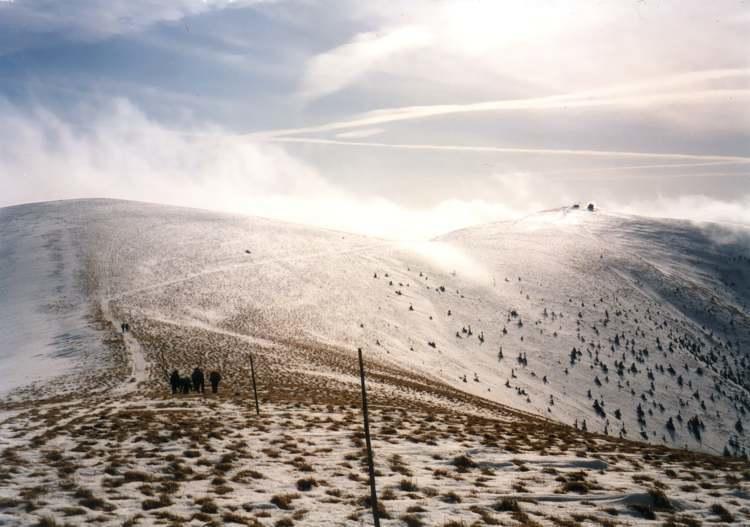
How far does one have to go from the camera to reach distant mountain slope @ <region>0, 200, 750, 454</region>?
187 feet

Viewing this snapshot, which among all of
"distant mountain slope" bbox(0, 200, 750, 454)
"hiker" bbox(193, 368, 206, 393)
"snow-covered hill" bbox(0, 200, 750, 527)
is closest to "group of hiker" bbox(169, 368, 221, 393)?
"hiker" bbox(193, 368, 206, 393)

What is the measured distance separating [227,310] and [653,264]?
152493mm

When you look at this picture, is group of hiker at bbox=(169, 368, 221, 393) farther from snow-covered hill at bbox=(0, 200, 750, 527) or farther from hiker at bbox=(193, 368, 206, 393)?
snow-covered hill at bbox=(0, 200, 750, 527)

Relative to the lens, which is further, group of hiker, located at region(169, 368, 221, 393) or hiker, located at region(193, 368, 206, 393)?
hiker, located at region(193, 368, 206, 393)

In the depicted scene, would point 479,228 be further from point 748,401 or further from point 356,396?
point 356,396

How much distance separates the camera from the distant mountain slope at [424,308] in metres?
57.1

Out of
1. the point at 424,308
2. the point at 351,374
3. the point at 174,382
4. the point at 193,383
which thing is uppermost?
the point at 174,382

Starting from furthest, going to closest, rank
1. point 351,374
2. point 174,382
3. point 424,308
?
point 424,308, point 351,374, point 174,382

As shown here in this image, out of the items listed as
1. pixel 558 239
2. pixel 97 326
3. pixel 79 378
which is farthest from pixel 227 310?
pixel 558 239

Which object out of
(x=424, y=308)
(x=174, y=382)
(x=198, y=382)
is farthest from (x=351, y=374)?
(x=424, y=308)

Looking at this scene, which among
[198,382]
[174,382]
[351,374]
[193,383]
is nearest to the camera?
[174,382]

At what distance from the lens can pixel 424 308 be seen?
85750mm

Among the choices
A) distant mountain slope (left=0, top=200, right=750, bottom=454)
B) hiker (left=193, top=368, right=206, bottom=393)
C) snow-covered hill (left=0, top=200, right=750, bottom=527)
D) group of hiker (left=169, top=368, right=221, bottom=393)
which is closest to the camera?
snow-covered hill (left=0, top=200, right=750, bottom=527)

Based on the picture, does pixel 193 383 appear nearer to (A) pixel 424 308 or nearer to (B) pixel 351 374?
(B) pixel 351 374
